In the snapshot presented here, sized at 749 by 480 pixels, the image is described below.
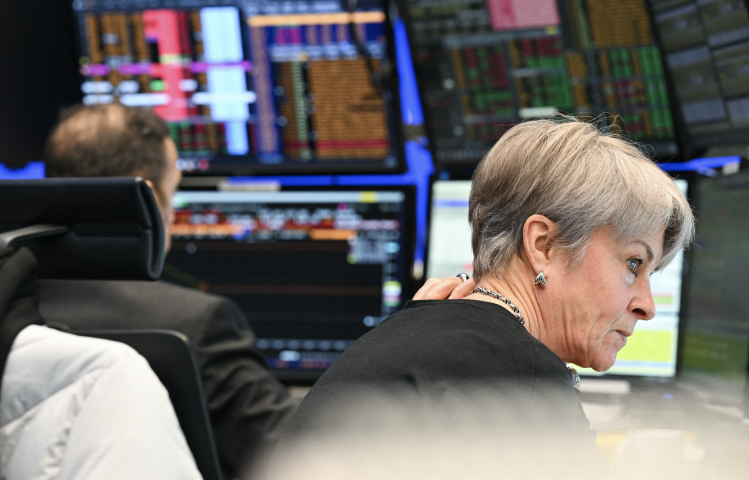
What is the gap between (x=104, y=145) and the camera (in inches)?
62.0

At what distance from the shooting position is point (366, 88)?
204 centimetres

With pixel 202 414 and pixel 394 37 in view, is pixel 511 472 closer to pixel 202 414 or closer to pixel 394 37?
pixel 202 414

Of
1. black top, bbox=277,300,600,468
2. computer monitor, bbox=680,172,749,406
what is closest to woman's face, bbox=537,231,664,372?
black top, bbox=277,300,600,468

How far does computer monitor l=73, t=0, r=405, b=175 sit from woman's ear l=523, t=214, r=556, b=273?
45.3 inches

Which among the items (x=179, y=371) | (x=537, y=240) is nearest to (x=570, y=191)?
(x=537, y=240)

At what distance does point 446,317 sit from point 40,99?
1782mm

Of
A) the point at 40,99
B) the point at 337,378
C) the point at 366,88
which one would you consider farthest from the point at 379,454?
the point at 40,99

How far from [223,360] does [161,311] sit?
0.17 metres

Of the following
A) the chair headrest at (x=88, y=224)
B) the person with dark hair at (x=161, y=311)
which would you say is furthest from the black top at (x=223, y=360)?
the chair headrest at (x=88, y=224)

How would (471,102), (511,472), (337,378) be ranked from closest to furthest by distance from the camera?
(511,472), (337,378), (471,102)

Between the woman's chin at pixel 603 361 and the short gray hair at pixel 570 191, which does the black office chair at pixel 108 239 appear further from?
the woman's chin at pixel 603 361

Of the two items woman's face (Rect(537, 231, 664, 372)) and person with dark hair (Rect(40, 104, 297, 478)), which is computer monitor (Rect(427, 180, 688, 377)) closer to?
person with dark hair (Rect(40, 104, 297, 478))

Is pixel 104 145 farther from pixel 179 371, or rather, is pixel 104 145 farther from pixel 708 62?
pixel 708 62

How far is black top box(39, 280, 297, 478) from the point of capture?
4.66 feet
